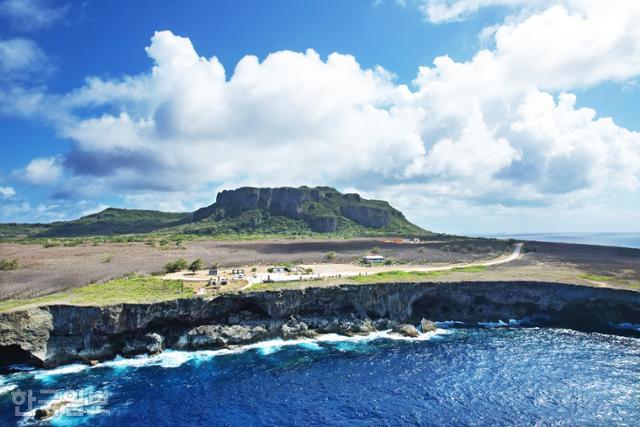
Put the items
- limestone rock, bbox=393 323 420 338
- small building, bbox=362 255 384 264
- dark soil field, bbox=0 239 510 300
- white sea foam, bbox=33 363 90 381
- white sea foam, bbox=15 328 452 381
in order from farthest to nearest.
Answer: small building, bbox=362 255 384 264, dark soil field, bbox=0 239 510 300, limestone rock, bbox=393 323 420 338, white sea foam, bbox=15 328 452 381, white sea foam, bbox=33 363 90 381

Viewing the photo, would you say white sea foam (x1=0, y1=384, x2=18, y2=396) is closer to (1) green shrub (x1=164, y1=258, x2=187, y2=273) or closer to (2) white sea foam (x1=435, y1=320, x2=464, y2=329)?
(1) green shrub (x1=164, y1=258, x2=187, y2=273)

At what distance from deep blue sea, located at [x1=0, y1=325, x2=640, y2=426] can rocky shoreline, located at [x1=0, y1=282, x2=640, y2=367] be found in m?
2.64

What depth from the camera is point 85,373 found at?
46344 mm

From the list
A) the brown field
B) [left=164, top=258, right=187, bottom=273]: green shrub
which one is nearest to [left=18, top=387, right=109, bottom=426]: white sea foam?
the brown field

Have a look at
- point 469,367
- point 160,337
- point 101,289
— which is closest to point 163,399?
point 160,337

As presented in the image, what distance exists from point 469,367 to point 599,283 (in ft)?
133

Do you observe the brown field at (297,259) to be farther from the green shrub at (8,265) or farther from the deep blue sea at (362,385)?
the deep blue sea at (362,385)

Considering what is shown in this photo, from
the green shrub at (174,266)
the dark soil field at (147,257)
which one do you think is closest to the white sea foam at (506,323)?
the dark soil field at (147,257)

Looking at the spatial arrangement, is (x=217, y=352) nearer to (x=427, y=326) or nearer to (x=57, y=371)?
(x=57, y=371)

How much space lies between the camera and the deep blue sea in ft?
121

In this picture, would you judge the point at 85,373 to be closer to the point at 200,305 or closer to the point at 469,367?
the point at 200,305

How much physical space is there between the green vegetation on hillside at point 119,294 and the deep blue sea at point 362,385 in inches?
339

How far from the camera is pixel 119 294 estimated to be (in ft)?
192

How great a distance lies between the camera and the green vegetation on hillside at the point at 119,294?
176 ft
